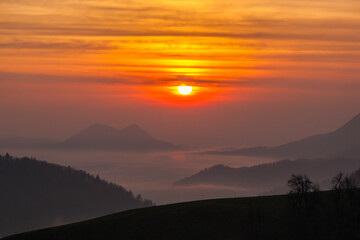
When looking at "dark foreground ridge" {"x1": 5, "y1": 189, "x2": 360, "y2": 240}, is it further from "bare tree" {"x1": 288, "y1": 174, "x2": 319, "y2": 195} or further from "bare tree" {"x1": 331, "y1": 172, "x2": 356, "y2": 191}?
"bare tree" {"x1": 288, "y1": 174, "x2": 319, "y2": 195}

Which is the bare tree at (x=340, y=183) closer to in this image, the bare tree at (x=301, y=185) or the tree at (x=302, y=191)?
the tree at (x=302, y=191)

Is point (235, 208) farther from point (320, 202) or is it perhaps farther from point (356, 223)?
point (356, 223)

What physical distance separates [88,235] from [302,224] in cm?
3255

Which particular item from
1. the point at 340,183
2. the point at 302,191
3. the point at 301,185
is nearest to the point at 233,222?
the point at 302,191

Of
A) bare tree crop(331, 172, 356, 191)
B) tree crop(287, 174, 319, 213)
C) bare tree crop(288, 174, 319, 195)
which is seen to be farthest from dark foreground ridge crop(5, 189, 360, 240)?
bare tree crop(288, 174, 319, 195)

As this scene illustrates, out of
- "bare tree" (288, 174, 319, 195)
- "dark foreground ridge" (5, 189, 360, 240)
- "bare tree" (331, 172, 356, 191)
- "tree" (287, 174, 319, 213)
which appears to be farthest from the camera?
"bare tree" (331, 172, 356, 191)

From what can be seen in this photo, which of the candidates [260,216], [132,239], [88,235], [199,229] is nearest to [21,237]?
[88,235]

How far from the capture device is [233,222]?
9700 centimetres

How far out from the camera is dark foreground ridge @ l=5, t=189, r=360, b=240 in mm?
89113

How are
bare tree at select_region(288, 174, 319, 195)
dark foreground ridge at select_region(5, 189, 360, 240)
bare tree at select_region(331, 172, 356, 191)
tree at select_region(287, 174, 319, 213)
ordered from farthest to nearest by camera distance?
1. bare tree at select_region(331, 172, 356, 191)
2. tree at select_region(287, 174, 319, 213)
3. bare tree at select_region(288, 174, 319, 195)
4. dark foreground ridge at select_region(5, 189, 360, 240)

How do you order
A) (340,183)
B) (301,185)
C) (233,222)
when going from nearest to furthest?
1. (301,185)
2. (340,183)
3. (233,222)

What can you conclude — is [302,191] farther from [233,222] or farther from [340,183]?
[233,222]

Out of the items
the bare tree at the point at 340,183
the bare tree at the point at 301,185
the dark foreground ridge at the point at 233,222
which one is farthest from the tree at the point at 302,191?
the bare tree at the point at 340,183

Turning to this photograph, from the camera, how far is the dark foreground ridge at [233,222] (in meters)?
89.1
